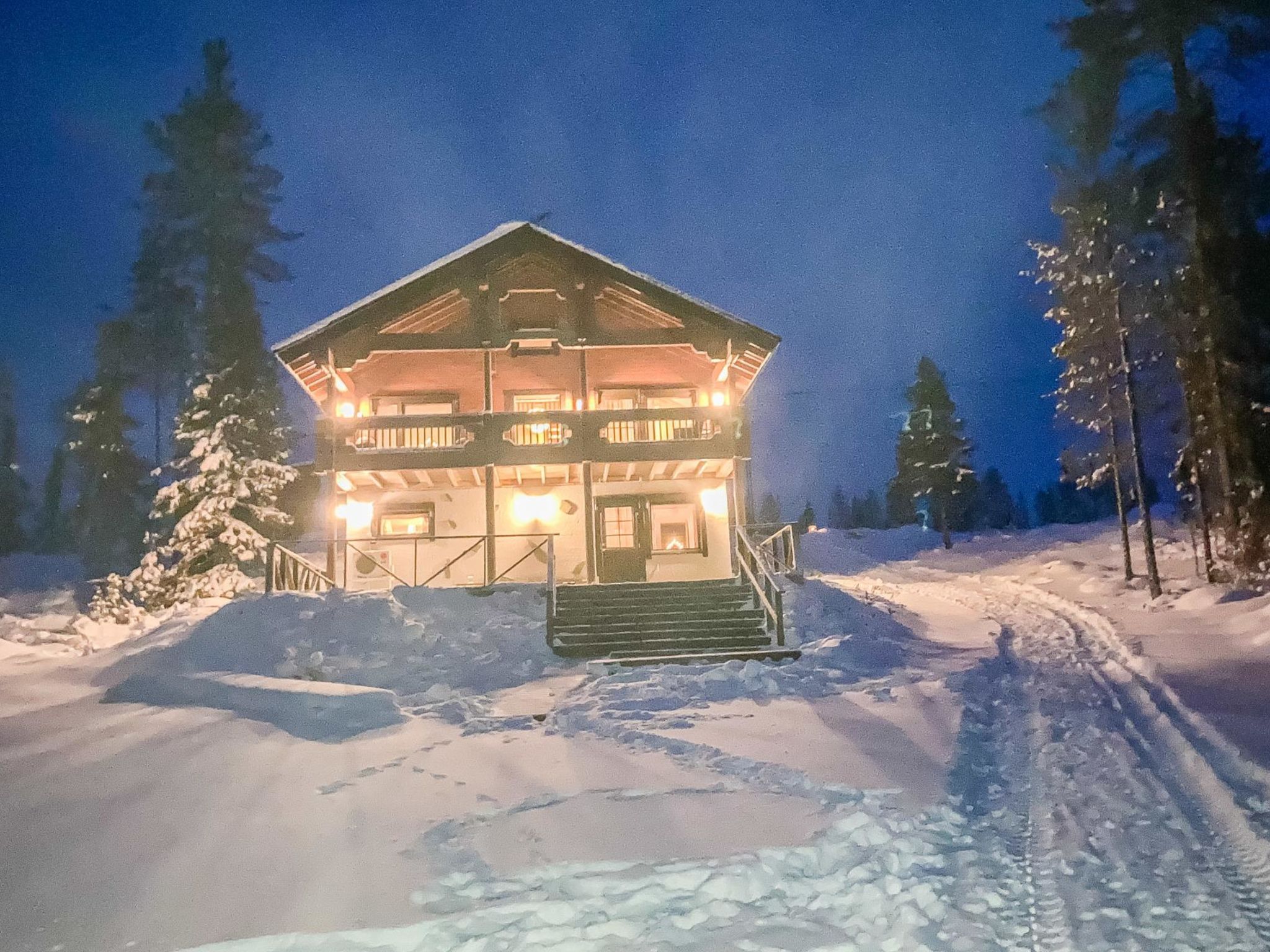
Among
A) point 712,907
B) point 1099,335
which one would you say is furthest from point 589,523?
point 1099,335

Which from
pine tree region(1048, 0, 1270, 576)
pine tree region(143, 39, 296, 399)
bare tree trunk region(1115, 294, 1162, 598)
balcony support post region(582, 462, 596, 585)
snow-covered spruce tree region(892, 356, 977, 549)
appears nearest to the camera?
pine tree region(1048, 0, 1270, 576)

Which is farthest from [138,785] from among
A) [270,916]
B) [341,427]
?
[341,427]

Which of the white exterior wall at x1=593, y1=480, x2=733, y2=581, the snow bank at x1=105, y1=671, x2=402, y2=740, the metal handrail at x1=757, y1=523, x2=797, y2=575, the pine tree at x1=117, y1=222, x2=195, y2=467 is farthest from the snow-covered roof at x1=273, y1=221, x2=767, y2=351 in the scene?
the pine tree at x1=117, y1=222, x2=195, y2=467

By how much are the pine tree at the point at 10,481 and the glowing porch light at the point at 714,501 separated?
1839 inches

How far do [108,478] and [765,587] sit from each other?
112 ft

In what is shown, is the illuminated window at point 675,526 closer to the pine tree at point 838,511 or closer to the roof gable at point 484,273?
the roof gable at point 484,273

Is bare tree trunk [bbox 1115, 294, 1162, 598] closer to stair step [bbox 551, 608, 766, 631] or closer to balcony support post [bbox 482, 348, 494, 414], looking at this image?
stair step [bbox 551, 608, 766, 631]

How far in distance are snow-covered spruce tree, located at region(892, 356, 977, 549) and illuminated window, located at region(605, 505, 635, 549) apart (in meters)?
32.6

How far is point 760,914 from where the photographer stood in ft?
16.3

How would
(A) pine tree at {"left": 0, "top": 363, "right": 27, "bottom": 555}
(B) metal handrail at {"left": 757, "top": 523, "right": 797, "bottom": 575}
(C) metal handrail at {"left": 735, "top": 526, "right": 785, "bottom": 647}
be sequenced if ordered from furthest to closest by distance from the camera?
(A) pine tree at {"left": 0, "top": 363, "right": 27, "bottom": 555} → (B) metal handrail at {"left": 757, "top": 523, "right": 797, "bottom": 575} → (C) metal handrail at {"left": 735, "top": 526, "right": 785, "bottom": 647}

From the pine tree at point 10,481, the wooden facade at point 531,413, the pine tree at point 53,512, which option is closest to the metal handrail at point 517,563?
the wooden facade at point 531,413

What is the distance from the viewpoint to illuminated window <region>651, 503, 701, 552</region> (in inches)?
862

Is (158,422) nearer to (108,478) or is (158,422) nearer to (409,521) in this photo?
(108,478)

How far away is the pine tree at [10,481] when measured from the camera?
1976 inches
